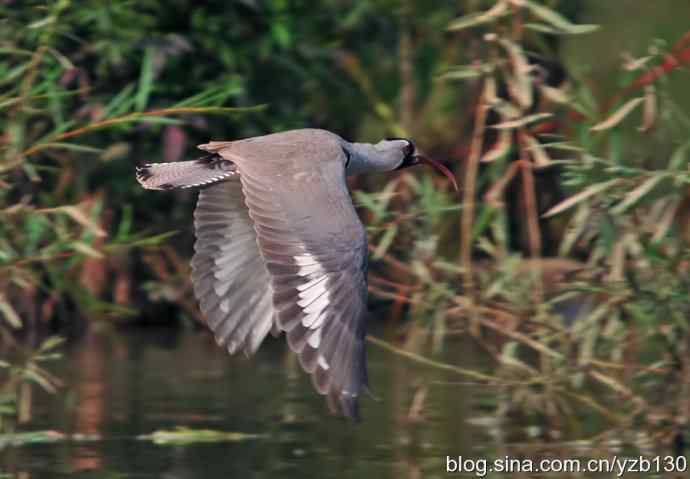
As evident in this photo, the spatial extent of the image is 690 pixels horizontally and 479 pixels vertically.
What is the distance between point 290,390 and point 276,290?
3327 mm

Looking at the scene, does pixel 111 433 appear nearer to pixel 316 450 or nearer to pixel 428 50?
pixel 316 450

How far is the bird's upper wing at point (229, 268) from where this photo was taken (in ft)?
25.8

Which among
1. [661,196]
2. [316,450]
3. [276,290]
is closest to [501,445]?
[316,450]

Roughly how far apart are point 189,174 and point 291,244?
1.01 meters

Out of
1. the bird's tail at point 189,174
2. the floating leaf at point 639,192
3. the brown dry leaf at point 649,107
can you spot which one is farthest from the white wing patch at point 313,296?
the brown dry leaf at point 649,107

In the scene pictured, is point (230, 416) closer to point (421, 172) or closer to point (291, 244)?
point (291, 244)

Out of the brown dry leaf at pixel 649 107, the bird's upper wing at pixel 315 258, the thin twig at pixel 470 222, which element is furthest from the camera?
the thin twig at pixel 470 222

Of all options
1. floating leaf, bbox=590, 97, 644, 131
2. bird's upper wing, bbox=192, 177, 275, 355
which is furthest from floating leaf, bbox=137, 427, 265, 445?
floating leaf, bbox=590, 97, 644, 131

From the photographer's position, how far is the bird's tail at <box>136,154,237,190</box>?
7555 mm

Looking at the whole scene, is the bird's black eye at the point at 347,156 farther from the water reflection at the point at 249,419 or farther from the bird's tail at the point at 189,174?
the water reflection at the point at 249,419

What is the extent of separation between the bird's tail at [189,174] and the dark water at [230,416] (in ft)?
4.05

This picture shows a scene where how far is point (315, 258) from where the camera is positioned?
6.65 m

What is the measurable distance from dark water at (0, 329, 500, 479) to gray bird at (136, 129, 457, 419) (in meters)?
0.54

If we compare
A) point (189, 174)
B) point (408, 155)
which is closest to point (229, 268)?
point (189, 174)
